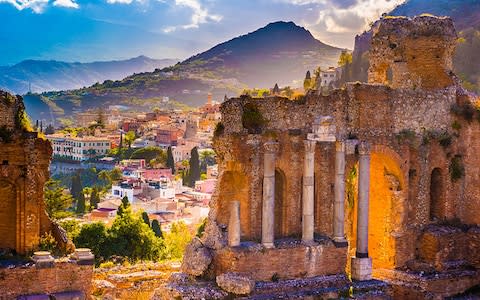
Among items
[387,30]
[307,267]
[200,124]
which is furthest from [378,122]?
[200,124]

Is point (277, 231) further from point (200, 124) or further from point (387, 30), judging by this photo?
point (200, 124)

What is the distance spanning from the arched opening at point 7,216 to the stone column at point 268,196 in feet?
24.3

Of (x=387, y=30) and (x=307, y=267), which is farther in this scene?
(x=387, y=30)

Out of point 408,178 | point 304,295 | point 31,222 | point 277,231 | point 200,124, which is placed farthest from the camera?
point 200,124

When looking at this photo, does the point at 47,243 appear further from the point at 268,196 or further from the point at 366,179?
the point at 366,179

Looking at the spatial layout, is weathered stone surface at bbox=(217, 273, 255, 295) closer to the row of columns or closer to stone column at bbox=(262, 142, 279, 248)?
the row of columns

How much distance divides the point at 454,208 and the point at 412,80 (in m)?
5.10

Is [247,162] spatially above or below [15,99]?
below

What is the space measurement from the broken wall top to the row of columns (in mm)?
4540

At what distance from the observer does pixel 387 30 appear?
26453 mm

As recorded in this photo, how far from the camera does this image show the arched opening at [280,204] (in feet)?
75.1

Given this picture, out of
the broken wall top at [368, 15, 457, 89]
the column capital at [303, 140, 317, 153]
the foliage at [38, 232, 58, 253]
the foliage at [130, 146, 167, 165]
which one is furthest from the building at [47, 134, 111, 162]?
the foliage at [38, 232, 58, 253]

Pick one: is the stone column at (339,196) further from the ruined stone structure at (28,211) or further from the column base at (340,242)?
the ruined stone structure at (28,211)

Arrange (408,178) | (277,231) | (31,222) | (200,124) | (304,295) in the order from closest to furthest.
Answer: (31,222)
(304,295)
(277,231)
(408,178)
(200,124)
